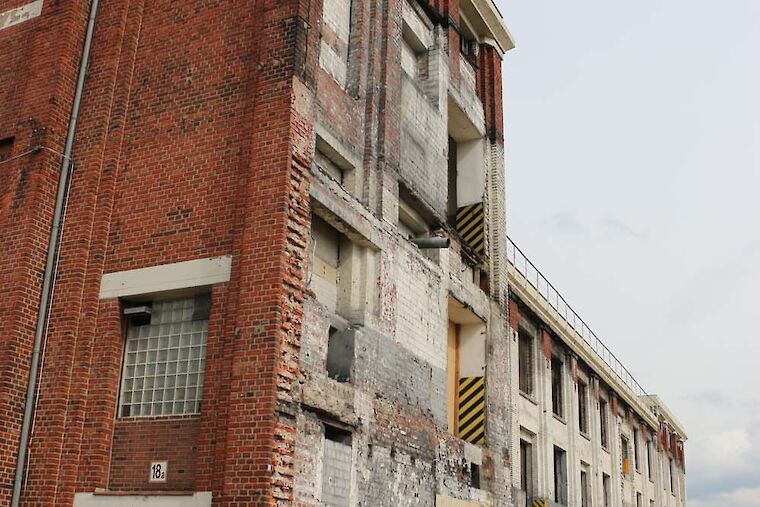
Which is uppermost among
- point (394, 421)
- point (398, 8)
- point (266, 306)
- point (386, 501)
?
point (398, 8)

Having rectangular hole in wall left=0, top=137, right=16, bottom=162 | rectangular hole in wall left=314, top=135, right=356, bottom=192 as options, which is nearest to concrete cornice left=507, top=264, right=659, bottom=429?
rectangular hole in wall left=314, top=135, right=356, bottom=192

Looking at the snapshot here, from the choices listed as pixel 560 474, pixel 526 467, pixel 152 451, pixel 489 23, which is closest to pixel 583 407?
pixel 560 474

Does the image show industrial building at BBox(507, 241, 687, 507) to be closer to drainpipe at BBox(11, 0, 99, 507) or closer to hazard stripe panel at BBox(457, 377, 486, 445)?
hazard stripe panel at BBox(457, 377, 486, 445)

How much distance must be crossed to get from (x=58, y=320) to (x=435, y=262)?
23.5ft

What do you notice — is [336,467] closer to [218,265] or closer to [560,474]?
[218,265]

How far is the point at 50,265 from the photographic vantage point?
13.8 m

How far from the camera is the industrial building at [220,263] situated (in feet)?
40.3

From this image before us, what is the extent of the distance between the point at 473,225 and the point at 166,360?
994 centimetres

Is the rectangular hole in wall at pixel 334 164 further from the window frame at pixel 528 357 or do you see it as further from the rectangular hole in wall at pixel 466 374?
the window frame at pixel 528 357

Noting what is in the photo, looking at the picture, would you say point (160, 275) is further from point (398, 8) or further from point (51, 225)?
point (398, 8)

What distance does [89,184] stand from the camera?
1414cm

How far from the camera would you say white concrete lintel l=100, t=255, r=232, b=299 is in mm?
12781

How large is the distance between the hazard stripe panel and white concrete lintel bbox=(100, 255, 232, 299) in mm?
7888

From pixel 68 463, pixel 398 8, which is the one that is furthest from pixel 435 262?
pixel 68 463
